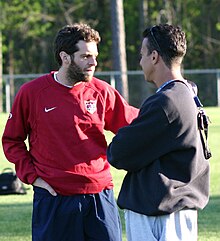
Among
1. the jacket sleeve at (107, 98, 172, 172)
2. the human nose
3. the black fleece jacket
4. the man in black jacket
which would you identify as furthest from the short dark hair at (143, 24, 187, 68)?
the human nose

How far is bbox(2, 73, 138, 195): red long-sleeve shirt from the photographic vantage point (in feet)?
18.6

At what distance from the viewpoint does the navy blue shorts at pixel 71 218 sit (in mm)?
5707

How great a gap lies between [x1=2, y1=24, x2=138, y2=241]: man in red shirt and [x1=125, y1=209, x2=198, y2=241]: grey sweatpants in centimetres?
96

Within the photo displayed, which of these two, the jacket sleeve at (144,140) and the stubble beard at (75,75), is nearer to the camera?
the jacket sleeve at (144,140)

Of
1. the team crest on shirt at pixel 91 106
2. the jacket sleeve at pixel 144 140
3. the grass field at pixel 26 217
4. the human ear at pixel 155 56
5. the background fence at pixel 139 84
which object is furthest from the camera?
the background fence at pixel 139 84

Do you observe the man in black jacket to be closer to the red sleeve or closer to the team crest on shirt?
the team crest on shirt

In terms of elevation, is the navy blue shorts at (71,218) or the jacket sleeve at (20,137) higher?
the jacket sleeve at (20,137)

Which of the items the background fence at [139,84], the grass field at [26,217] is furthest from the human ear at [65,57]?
the background fence at [139,84]

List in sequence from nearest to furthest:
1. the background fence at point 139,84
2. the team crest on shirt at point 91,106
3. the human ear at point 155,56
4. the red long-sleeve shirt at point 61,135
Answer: the human ear at point 155,56 < the red long-sleeve shirt at point 61,135 < the team crest on shirt at point 91,106 < the background fence at point 139,84

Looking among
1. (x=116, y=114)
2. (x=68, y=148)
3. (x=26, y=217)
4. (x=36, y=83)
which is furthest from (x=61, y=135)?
(x=26, y=217)

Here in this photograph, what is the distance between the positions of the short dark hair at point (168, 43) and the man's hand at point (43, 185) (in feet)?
4.57

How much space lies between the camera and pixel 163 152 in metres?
4.63

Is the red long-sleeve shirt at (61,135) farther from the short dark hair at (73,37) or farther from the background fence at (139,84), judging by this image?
the background fence at (139,84)

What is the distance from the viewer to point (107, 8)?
53156 mm
